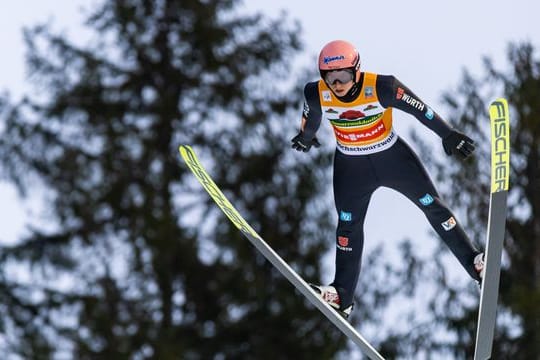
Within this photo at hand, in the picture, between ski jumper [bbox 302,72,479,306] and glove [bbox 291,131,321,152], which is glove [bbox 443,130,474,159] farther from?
glove [bbox 291,131,321,152]

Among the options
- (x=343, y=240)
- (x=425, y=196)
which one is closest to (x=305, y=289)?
(x=343, y=240)

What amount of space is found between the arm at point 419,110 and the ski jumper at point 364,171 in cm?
13

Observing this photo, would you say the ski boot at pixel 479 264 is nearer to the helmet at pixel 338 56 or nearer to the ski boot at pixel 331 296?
the ski boot at pixel 331 296

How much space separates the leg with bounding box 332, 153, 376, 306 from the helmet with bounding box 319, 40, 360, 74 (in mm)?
769

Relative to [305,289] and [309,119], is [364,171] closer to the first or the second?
[309,119]

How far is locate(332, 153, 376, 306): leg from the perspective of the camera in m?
7.62

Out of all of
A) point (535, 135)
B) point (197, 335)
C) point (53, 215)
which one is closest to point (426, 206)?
point (535, 135)

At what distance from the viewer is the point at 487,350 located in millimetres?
7578

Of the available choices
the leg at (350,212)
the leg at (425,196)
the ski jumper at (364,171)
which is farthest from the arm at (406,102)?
the leg at (350,212)

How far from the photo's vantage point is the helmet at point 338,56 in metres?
7.01

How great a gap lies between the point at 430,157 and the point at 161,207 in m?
4.17

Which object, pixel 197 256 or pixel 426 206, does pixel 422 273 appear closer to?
pixel 197 256

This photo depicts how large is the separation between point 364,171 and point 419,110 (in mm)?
591

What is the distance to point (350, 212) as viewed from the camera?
768 cm
